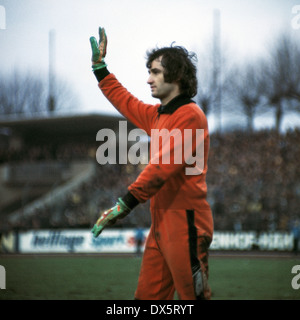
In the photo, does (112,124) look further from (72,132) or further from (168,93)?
(168,93)

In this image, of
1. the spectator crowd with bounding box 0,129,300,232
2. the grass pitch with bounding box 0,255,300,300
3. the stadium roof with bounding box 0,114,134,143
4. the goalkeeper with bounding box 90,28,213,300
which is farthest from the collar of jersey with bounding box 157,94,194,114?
the stadium roof with bounding box 0,114,134,143

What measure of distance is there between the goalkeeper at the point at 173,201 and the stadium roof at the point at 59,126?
2678 centimetres

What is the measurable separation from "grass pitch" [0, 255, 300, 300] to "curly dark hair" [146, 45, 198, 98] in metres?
4.66

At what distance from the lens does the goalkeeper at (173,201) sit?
11.2 ft

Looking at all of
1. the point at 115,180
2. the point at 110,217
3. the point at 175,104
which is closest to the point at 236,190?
the point at 115,180

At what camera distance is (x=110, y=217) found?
340 centimetres

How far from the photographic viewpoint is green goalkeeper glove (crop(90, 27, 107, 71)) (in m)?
4.09

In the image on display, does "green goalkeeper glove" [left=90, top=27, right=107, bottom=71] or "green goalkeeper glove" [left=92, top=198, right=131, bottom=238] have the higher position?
"green goalkeeper glove" [left=90, top=27, right=107, bottom=71]

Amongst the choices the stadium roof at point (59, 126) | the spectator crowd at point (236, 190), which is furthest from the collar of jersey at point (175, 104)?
the stadium roof at point (59, 126)

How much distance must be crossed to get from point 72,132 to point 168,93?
32288 mm

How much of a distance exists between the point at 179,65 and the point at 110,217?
1.12 metres

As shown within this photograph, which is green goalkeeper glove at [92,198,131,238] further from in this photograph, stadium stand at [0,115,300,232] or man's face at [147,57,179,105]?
stadium stand at [0,115,300,232]

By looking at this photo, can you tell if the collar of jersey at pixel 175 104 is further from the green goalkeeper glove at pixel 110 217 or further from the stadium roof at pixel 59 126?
the stadium roof at pixel 59 126
